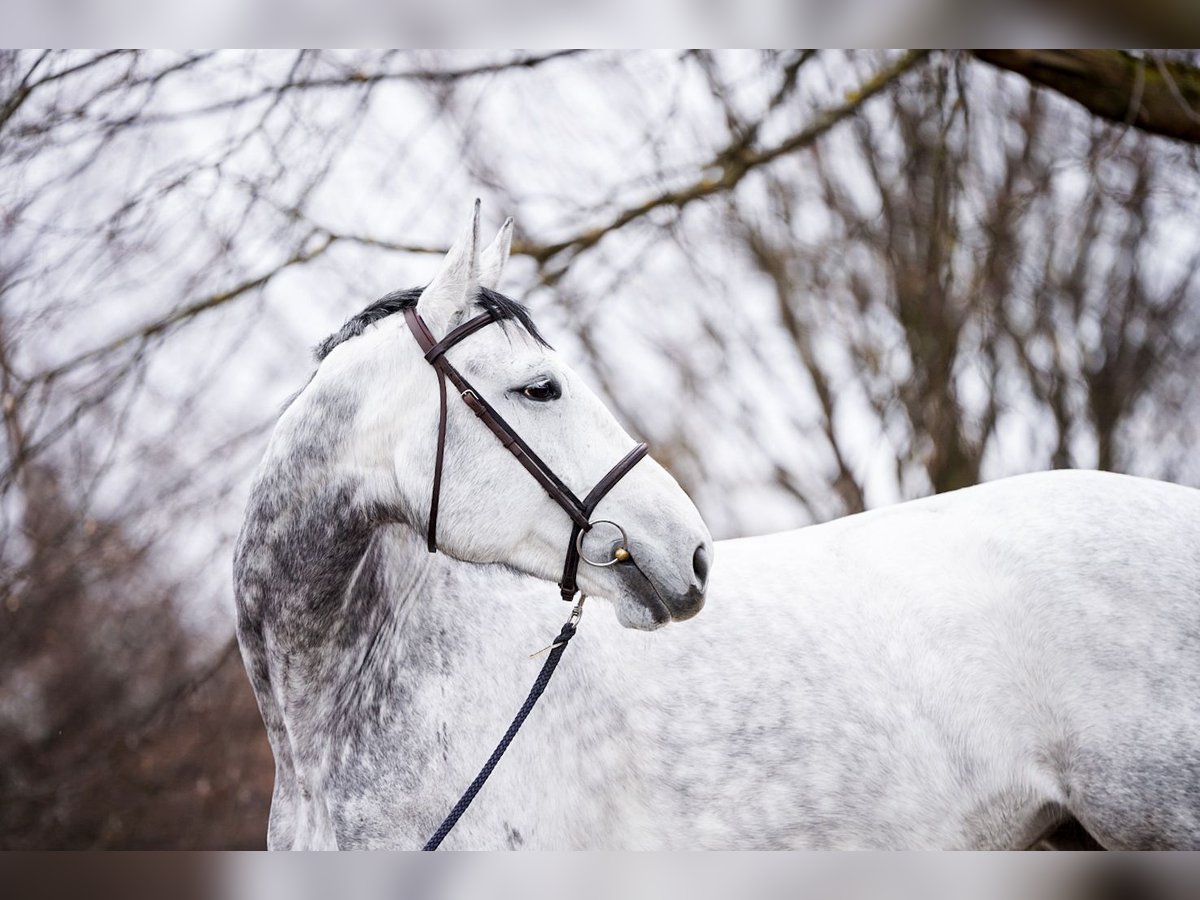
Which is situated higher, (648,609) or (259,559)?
(259,559)

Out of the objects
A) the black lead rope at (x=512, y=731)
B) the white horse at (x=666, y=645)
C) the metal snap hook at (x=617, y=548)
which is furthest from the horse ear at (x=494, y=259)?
the black lead rope at (x=512, y=731)

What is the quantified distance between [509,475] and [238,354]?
74.7 inches

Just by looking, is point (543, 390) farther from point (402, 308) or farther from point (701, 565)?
point (701, 565)

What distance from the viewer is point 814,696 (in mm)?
2004

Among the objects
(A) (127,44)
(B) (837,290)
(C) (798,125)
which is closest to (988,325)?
(B) (837,290)

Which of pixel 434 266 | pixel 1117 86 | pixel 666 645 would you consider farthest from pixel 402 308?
pixel 1117 86

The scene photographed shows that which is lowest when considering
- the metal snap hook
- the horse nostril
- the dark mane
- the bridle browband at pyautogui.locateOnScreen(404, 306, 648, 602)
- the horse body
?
the horse body

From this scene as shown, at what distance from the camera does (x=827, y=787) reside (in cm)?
197

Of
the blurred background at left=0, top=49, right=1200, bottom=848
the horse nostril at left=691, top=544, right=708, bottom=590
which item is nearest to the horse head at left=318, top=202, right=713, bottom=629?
the horse nostril at left=691, top=544, right=708, bottom=590

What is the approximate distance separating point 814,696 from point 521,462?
867 millimetres

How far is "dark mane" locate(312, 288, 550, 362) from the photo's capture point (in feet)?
5.80

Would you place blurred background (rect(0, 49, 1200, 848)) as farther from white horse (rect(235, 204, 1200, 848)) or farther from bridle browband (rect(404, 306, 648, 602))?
bridle browband (rect(404, 306, 648, 602))

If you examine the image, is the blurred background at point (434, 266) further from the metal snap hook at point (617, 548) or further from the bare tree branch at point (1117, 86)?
the metal snap hook at point (617, 548)

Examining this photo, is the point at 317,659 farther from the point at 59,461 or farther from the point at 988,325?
the point at 988,325
